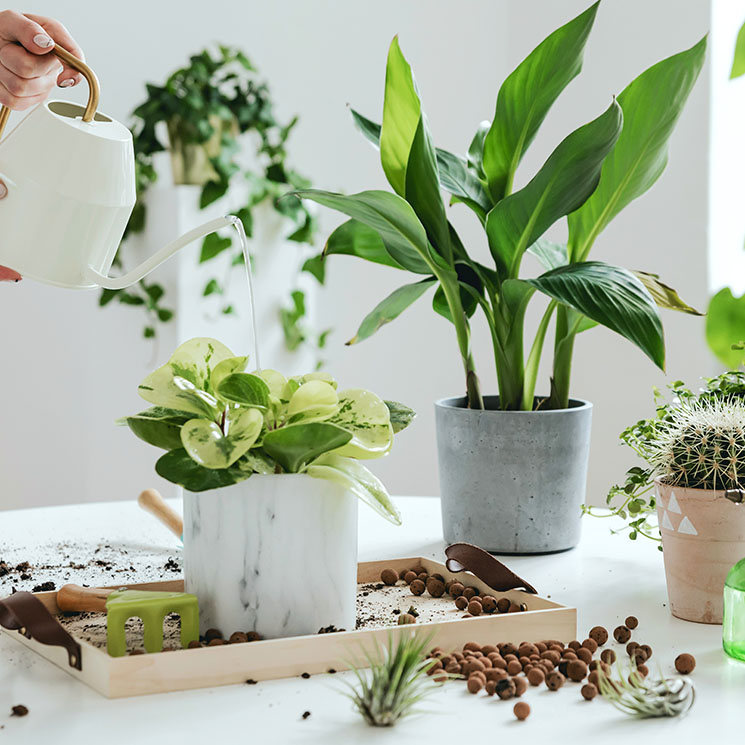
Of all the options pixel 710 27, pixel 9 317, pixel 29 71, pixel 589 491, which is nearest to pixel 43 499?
pixel 9 317

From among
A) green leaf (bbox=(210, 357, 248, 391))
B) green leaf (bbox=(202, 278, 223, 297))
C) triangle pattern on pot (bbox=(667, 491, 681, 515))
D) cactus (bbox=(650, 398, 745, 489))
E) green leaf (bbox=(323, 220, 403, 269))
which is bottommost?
triangle pattern on pot (bbox=(667, 491, 681, 515))

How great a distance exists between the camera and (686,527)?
0.94m

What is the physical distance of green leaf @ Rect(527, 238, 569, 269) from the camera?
1293mm

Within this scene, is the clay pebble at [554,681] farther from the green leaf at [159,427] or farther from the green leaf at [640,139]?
the green leaf at [640,139]

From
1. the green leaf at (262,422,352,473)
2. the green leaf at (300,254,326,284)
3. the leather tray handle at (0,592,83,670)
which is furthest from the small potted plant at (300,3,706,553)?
the green leaf at (300,254,326,284)

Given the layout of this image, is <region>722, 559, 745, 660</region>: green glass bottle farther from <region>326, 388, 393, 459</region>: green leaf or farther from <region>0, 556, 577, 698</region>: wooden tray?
<region>326, 388, 393, 459</region>: green leaf

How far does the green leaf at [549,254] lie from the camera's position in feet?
4.24

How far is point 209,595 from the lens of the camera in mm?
815

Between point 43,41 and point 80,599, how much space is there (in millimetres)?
508

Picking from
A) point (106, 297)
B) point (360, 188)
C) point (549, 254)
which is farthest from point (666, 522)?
point (360, 188)

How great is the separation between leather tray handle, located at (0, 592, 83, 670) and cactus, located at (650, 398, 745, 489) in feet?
1.81

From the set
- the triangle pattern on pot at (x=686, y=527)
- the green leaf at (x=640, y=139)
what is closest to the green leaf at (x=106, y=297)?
the green leaf at (x=640, y=139)

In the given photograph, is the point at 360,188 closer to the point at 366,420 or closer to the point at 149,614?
the point at 366,420

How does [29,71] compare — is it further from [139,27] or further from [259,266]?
[139,27]
